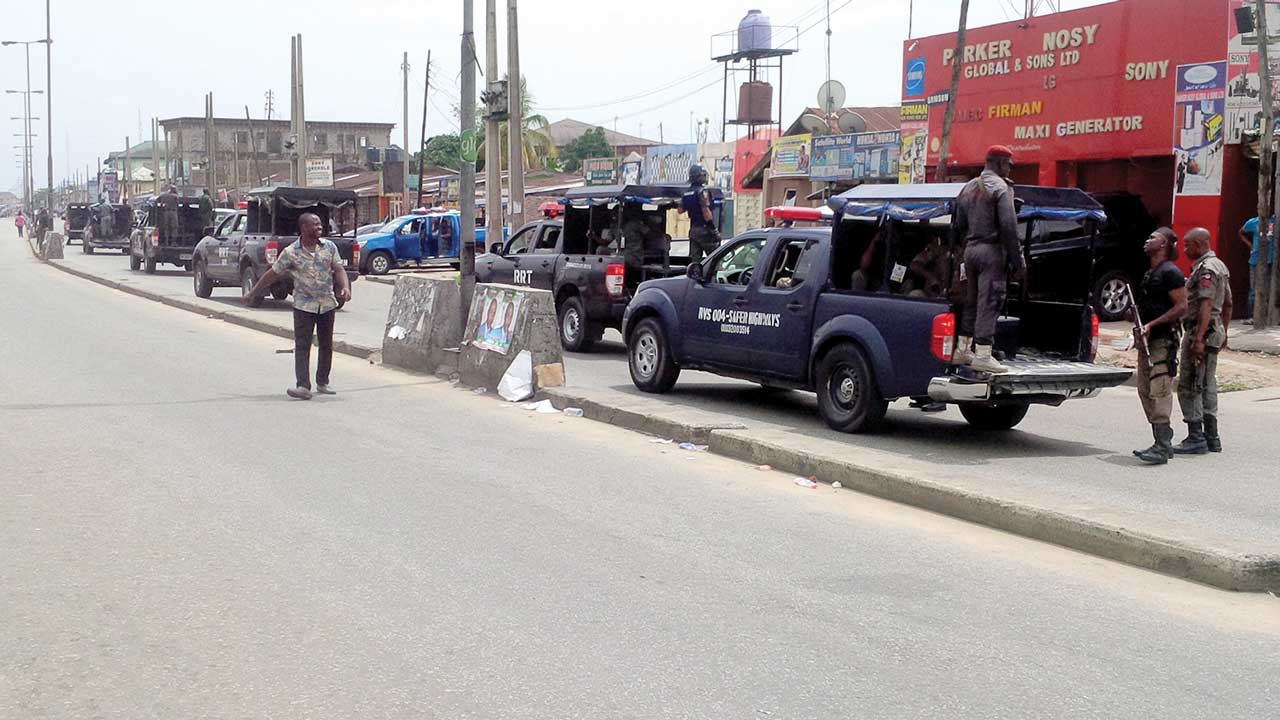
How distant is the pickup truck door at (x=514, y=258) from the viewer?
19188mm

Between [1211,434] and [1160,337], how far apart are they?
1.37 meters

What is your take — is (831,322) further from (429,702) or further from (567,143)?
(567,143)

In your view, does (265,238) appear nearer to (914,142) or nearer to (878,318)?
(914,142)

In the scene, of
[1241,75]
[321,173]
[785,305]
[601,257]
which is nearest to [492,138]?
[601,257]

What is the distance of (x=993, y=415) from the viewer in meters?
11.5

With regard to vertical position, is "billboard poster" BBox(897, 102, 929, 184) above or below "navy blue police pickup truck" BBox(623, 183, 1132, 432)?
above

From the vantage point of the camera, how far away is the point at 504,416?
12250 millimetres

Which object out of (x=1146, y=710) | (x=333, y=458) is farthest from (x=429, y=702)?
(x=333, y=458)

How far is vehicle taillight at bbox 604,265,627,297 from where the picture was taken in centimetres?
1734

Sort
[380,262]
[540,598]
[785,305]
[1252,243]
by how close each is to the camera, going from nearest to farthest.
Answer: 1. [540,598]
2. [785,305]
3. [1252,243]
4. [380,262]

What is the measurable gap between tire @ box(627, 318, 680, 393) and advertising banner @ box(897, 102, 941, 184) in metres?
16.2

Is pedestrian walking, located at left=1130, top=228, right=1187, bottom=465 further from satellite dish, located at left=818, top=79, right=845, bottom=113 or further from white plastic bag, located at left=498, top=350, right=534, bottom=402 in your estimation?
satellite dish, located at left=818, top=79, right=845, bottom=113

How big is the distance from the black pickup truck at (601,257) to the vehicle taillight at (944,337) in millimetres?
7674

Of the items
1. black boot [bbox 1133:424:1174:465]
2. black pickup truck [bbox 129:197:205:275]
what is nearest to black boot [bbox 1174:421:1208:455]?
black boot [bbox 1133:424:1174:465]
